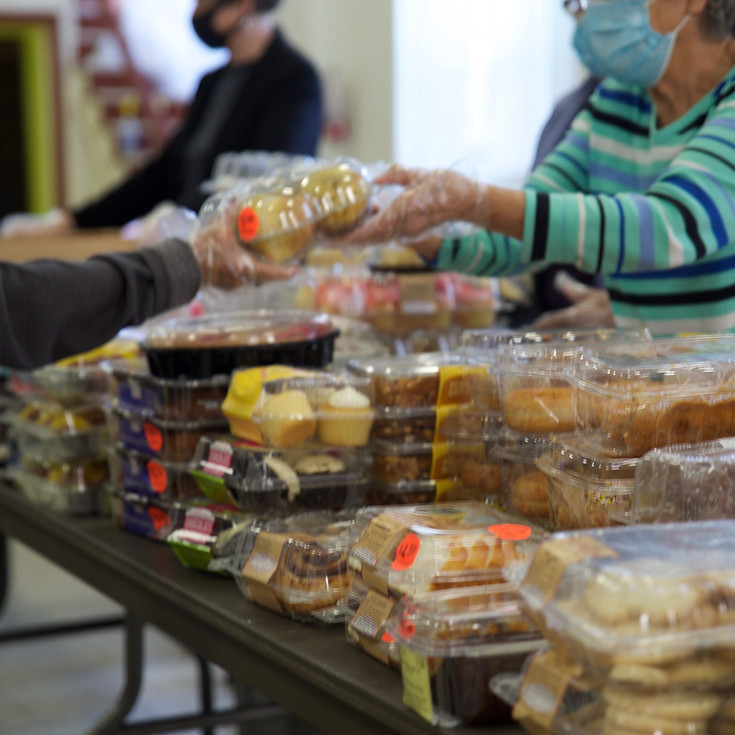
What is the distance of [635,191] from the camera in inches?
63.2

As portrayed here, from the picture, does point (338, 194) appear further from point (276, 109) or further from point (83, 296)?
point (276, 109)

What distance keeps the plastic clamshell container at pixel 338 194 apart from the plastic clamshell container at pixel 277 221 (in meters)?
0.01

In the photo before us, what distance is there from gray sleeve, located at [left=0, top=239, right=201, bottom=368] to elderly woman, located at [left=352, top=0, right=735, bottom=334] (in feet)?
0.96

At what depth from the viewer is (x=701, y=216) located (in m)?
→ 1.31

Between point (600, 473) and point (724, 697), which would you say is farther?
point (600, 473)

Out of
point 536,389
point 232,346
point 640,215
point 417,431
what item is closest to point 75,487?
point 232,346

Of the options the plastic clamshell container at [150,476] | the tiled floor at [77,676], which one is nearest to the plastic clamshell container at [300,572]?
the plastic clamshell container at [150,476]

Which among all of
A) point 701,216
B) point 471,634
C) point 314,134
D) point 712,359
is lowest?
point 471,634

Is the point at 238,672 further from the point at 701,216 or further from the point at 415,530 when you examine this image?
the point at 701,216

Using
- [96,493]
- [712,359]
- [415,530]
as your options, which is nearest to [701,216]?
[712,359]

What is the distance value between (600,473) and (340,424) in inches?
15.4

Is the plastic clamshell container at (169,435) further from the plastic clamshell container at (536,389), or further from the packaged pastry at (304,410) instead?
the plastic clamshell container at (536,389)

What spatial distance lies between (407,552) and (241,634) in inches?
10.3

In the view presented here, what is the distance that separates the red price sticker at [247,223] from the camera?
1435 mm
